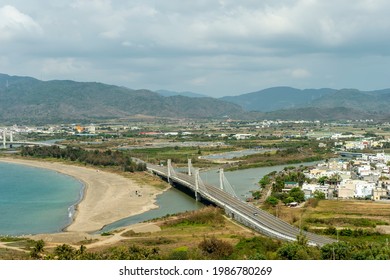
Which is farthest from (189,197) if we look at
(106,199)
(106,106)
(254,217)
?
(106,106)

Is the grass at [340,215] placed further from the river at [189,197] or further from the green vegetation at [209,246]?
the river at [189,197]

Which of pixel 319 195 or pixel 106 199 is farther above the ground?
pixel 319 195

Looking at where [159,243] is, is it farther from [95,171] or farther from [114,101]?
[114,101]

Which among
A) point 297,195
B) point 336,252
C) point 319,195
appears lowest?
point 319,195

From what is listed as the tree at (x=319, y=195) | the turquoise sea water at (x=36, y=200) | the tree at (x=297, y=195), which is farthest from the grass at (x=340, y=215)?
the turquoise sea water at (x=36, y=200)

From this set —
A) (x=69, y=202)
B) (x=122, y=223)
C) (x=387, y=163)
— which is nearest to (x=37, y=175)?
(x=69, y=202)

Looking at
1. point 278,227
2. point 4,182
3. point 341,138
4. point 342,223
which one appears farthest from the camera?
point 341,138

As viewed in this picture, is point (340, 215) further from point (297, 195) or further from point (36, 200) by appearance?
point (36, 200)
